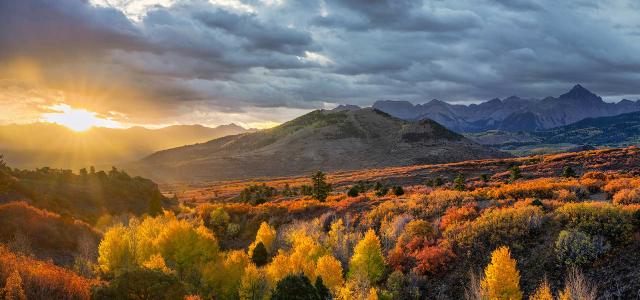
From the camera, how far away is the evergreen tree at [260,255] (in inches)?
1598

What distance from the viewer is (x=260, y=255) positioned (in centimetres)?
4075

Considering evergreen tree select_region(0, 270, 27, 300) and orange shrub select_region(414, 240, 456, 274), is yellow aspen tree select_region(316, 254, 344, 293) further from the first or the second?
evergreen tree select_region(0, 270, 27, 300)

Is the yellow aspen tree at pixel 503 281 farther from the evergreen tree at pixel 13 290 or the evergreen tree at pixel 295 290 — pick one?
the evergreen tree at pixel 13 290

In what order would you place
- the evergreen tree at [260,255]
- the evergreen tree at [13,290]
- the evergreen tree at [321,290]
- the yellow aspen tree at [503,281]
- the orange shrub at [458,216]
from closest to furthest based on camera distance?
the evergreen tree at [13,290] < the yellow aspen tree at [503,281] < the evergreen tree at [321,290] < the orange shrub at [458,216] < the evergreen tree at [260,255]

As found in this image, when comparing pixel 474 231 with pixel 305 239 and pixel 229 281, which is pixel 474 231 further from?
pixel 229 281

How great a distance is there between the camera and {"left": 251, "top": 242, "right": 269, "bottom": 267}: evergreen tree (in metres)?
40.6

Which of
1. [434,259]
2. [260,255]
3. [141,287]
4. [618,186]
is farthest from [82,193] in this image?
[618,186]

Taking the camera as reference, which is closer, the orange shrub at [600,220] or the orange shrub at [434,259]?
the orange shrub at [600,220]

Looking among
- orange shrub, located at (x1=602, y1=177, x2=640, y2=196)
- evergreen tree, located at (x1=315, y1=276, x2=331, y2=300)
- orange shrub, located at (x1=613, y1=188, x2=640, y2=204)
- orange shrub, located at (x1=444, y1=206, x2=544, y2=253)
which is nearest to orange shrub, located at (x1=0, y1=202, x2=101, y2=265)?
evergreen tree, located at (x1=315, y1=276, x2=331, y2=300)

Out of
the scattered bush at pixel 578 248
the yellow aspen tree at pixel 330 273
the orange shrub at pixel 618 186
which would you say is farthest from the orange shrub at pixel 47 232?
the orange shrub at pixel 618 186

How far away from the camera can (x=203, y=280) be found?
3216 centimetres

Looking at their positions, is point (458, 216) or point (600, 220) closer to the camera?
point (600, 220)

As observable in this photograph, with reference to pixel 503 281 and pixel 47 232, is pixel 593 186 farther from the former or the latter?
pixel 47 232

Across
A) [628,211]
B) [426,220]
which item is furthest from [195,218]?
[628,211]
